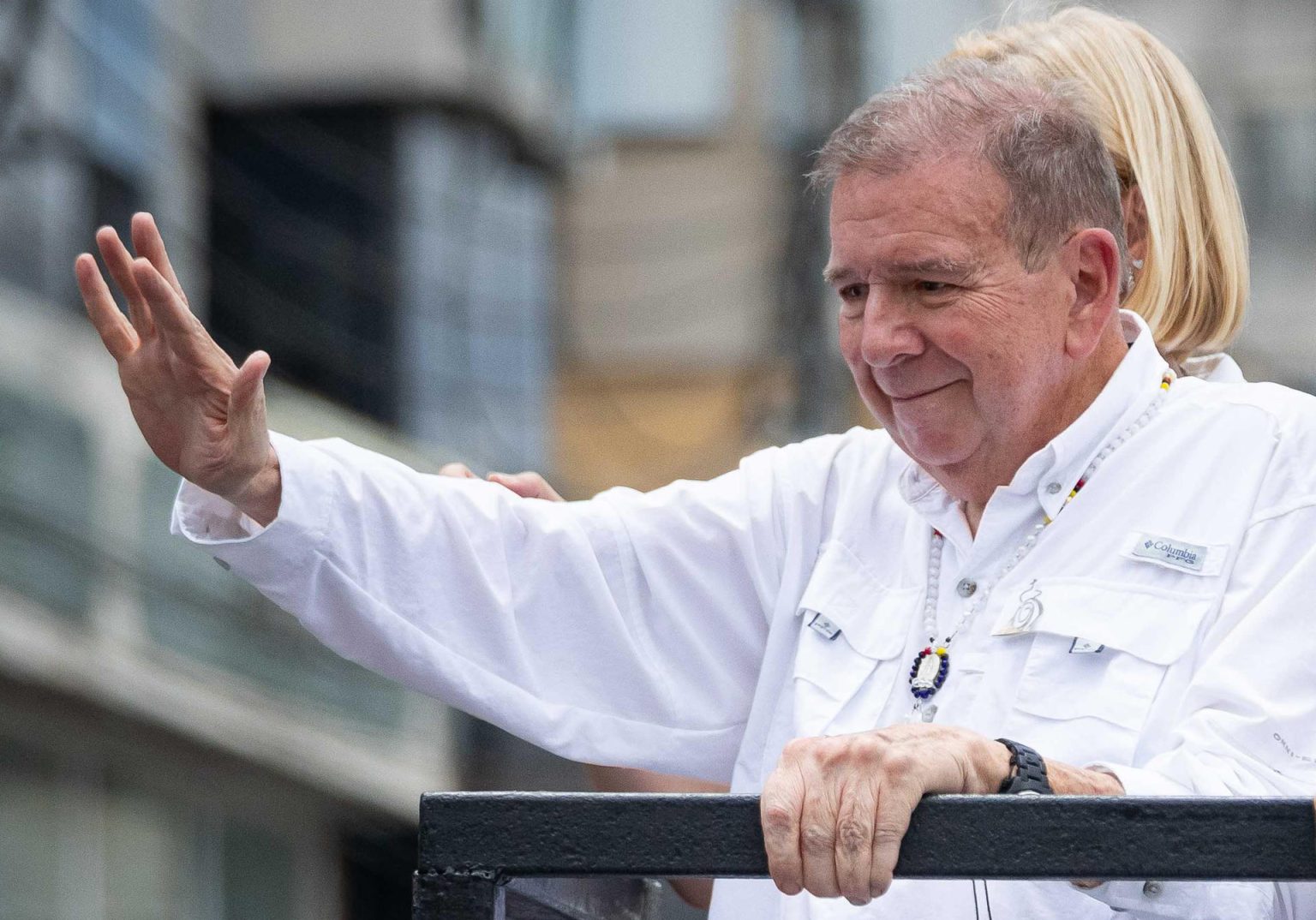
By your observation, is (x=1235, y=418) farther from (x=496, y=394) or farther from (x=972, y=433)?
(x=496, y=394)

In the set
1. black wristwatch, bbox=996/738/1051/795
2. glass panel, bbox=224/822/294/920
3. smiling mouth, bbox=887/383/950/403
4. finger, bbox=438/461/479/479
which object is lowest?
glass panel, bbox=224/822/294/920

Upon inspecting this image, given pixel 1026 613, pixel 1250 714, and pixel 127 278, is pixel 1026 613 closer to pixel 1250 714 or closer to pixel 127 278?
pixel 1250 714

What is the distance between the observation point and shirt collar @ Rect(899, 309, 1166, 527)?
231cm

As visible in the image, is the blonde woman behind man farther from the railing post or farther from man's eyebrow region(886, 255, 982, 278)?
the railing post

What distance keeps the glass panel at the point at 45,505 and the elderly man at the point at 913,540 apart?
7.50 meters

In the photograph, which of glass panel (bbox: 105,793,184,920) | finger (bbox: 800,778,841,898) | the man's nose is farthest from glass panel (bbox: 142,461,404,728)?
finger (bbox: 800,778,841,898)

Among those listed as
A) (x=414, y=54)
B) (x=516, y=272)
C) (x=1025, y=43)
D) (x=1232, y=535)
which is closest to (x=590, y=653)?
(x=1232, y=535)

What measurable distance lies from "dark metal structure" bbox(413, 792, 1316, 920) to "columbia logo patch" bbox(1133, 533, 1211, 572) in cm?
69

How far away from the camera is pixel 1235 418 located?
2.26 meters

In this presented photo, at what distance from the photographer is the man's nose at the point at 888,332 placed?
2.20m

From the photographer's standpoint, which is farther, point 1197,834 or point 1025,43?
point 1025,43

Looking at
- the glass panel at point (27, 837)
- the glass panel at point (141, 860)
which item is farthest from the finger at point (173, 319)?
the glass panel at point (141, 860)

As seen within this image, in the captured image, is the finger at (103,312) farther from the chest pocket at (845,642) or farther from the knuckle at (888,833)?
the knuckle at (888,833)

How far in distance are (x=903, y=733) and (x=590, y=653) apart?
2.74 ft
